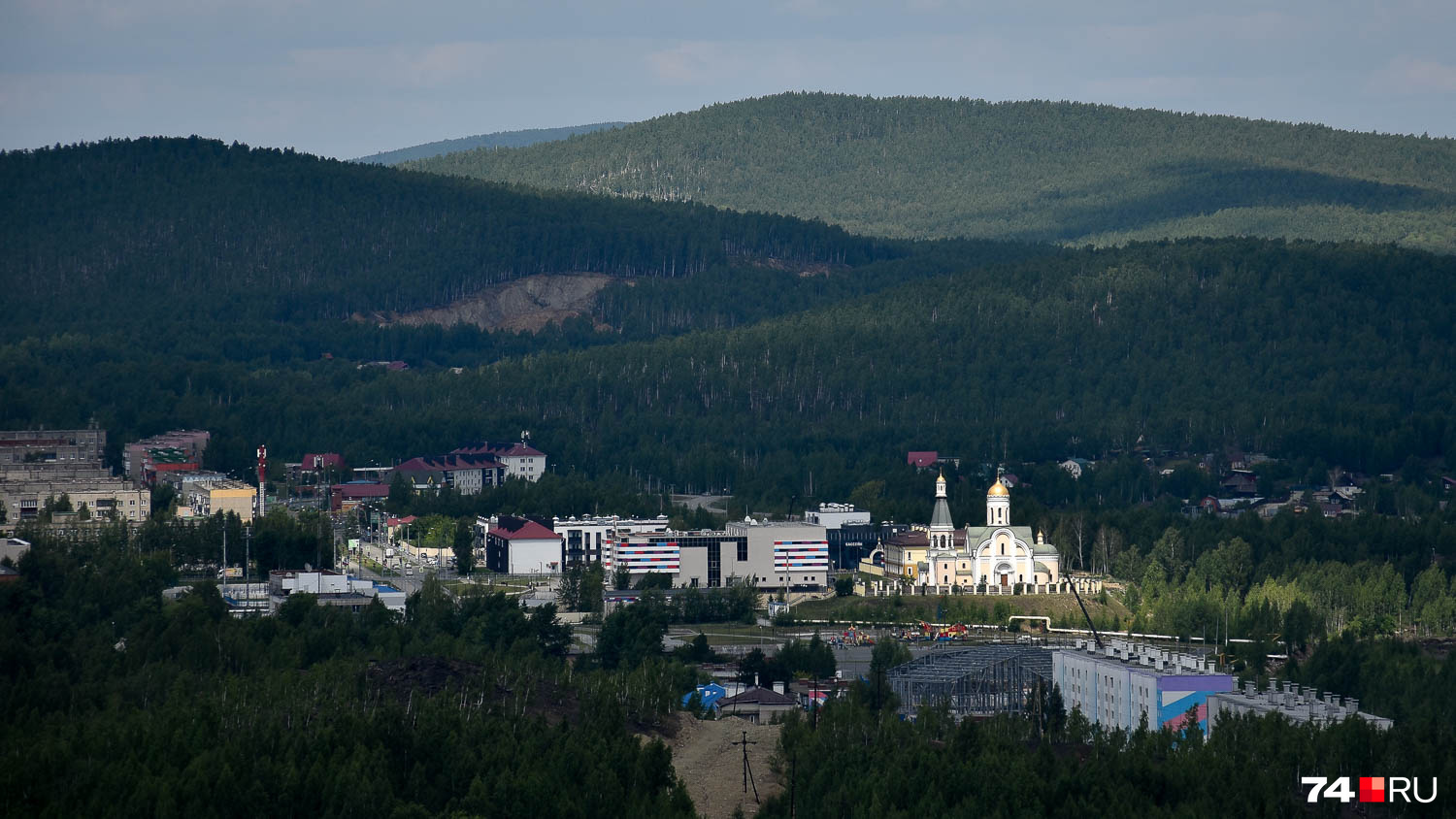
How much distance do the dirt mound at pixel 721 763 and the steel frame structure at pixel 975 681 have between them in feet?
32.2

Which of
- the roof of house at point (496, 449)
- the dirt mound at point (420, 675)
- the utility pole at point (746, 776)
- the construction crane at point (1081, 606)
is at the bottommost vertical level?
the construction crane at point (1081, 606)

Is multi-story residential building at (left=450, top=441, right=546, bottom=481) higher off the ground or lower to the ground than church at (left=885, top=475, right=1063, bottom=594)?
higher

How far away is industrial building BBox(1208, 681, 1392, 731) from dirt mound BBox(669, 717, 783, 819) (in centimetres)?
1277

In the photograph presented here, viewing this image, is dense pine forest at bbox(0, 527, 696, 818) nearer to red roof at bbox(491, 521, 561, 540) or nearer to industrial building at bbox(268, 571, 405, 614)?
industrial building at bbox(268, 571, 405, 614)

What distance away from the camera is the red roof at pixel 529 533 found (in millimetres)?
133000

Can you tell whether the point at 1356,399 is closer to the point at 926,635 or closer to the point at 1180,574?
the point at 1180,574

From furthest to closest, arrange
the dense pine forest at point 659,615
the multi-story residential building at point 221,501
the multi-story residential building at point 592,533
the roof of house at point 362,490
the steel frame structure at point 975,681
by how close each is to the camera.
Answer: the roof of house at point 362,490 < the multi-story residential building at point 221,501 < the multi-story residential building at point 592,533 < the steel frame structure at point 975,681 < the dense pine forest at point 659,615

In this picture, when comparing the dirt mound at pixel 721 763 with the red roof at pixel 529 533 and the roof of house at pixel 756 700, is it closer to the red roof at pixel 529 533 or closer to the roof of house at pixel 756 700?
the roof of house at pixel 756 700

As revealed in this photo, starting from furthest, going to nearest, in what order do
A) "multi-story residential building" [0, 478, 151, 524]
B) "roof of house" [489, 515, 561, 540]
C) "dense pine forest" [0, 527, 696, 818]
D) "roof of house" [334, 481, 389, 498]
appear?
"roof of house" [334, 481, 389, 498], "multi-story residential building" [0, 478, 151, 524], "roof of house" [489, 515, 561, 540], "dense pine forest" [0, 527, 696, 818]

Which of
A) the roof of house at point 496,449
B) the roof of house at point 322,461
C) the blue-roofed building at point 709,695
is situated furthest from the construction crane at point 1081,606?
the roof of house at point 322,461

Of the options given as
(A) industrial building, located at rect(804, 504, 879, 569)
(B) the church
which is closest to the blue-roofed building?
(B) the church

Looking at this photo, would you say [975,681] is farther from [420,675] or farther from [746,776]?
[746,776]

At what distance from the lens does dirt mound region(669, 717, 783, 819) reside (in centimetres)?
6968

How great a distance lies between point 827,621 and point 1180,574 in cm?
1628
